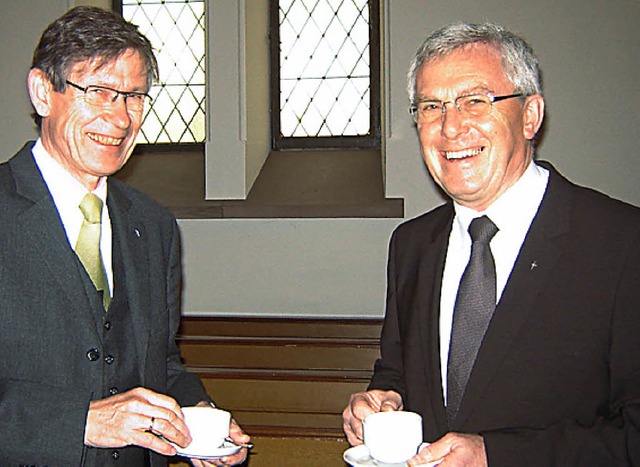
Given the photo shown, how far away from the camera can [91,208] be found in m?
1.92

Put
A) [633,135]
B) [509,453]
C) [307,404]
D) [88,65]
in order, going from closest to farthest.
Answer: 1. [509,453]
2. [88,65]
3. [307,404]
4. [633,135]

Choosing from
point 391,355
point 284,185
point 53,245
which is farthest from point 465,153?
point 284,185

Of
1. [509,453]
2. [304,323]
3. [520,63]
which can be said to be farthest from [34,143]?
[304,323]

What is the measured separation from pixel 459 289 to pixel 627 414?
0.46 metres

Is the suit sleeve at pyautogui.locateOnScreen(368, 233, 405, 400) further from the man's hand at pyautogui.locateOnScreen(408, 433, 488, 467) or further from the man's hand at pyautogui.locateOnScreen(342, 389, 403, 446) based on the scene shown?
the man's hand at pyautogui.locateOnScreen(408, 433, 488, 467)

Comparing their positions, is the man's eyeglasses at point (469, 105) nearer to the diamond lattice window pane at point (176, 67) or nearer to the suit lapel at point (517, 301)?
the suit lapel at point (517, 301)

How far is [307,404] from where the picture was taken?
4262mm

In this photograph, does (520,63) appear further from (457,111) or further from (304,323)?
(304,323)

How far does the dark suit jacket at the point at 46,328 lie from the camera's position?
166 cm

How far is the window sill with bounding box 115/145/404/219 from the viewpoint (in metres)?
5.79

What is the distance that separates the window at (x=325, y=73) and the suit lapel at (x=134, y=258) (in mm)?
4312

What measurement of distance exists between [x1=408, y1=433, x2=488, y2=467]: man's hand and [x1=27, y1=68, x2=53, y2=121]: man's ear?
1126 millimetres

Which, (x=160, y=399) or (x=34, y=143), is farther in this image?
(x=34, y=143)

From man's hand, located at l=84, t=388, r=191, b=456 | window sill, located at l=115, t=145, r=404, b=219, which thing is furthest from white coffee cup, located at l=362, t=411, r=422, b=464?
window sill, located at l=115, t=145, r=404, b=219
